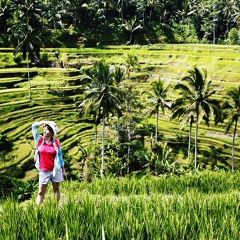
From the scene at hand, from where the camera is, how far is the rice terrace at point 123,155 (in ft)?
13.7

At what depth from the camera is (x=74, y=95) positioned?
134ft

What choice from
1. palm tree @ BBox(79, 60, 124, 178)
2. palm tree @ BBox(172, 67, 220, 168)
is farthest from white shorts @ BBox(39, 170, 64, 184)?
palm tree @ BBox(172, 67, 220, 168)

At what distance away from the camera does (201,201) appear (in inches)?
191

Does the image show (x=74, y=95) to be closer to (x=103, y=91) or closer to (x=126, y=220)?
(x=103, y=91)

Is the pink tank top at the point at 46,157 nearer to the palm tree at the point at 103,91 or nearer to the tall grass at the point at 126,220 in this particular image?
the tall grass at the point at 126,220

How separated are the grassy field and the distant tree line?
1072 cm

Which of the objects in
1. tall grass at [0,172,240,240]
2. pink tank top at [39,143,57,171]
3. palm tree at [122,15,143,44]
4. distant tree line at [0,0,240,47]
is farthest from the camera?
palm tree at [122,15,143,44]

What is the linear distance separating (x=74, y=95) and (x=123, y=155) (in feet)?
42.2

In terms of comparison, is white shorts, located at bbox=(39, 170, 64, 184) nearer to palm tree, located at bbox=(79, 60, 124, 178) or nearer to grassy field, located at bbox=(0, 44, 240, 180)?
palm tree, located at bbox=(79, 60, 124, 178)

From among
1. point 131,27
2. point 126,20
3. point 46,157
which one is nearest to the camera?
point 46,157

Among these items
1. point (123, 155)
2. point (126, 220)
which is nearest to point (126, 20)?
point (123, 155)

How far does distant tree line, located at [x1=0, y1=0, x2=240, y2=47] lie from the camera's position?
6056cm

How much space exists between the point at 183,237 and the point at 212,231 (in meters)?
0.34

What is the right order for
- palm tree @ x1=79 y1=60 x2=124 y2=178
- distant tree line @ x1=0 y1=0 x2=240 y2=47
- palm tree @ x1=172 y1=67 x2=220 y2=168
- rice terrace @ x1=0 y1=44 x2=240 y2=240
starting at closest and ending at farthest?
rice terrace @ x1=0 y1=44 x2=240 y2=240 → palm tree @ x1=79 y1=60 x2=124 y2=178 → palm tree @ x1=172 y1=67 x2=220 y2=168 → distant tree line @ x1=0 y1=0 x2=240 y2=47
